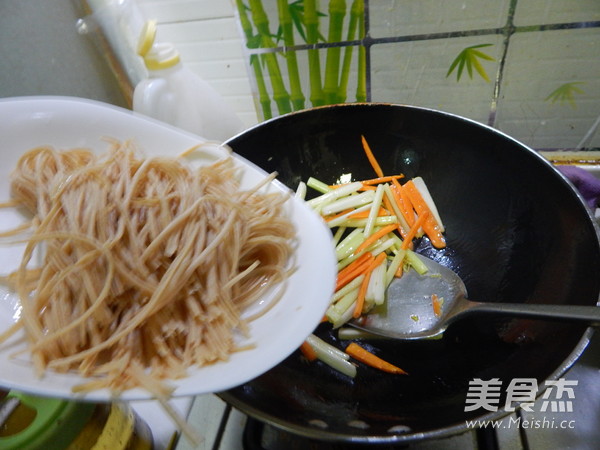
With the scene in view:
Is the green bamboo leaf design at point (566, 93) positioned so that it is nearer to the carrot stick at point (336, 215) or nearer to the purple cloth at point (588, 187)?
the purple cloth at point (588, 187)

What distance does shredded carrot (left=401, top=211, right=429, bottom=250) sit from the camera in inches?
34.1

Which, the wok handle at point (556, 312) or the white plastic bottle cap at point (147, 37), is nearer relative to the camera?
the wok handle at point (556, 312)

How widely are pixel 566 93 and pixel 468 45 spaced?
0.33 metres

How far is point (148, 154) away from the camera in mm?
676

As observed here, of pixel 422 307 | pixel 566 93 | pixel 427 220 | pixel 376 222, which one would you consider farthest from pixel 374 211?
pixel 566 93

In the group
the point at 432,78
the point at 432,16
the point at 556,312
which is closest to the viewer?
the point at 556,312

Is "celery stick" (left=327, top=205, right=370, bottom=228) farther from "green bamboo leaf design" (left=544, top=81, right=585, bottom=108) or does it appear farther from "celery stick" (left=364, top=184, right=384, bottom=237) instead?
"green bamboo leaf design" (left=544, top=81, right=585, bottom=108)

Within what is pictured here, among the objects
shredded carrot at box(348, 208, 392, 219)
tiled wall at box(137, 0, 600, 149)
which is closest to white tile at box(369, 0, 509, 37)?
tiled wall at box(137, 0, 600, 149)

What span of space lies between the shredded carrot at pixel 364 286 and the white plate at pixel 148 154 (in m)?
0.23

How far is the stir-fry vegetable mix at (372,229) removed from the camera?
2.50 ft

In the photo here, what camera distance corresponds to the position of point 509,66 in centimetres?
107

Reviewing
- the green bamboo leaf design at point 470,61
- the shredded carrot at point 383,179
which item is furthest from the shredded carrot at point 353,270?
the green bamboo leaf design at point 470,61

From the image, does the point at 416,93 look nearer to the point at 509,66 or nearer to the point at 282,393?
the point at 509,66

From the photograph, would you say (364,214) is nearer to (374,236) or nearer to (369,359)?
(374,236)
